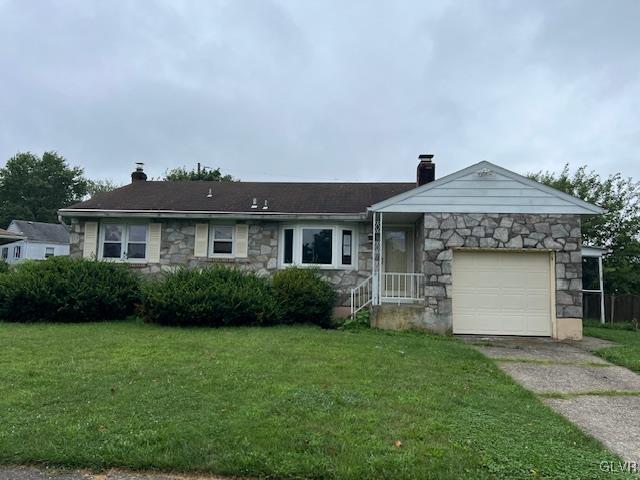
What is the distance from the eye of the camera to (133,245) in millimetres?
13461

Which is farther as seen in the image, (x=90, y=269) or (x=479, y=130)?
(x=479, y=130)

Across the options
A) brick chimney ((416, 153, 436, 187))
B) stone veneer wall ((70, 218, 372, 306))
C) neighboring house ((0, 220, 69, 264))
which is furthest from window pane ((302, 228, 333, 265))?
neighboring house ((0, 220, 69, 264))

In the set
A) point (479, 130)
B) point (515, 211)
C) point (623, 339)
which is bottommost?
point (623, 339)

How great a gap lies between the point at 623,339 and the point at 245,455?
36.2ft

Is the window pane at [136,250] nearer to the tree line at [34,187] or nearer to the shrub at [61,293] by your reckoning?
the shrub at [61,293]

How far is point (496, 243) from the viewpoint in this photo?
10.6 meters

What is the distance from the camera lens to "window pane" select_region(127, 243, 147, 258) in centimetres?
1338

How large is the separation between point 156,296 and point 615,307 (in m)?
15.2

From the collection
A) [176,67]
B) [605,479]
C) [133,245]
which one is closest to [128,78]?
[176,67]

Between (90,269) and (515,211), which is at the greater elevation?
(515,211)

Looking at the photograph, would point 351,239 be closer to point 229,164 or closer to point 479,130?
point 479,130

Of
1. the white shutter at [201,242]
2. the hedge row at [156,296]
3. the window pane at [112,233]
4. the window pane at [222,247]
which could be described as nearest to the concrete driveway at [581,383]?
the hedge row at [156,296]

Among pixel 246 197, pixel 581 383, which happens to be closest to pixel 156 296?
pixel 246 197

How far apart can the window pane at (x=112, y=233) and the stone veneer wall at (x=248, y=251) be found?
0.68 m
